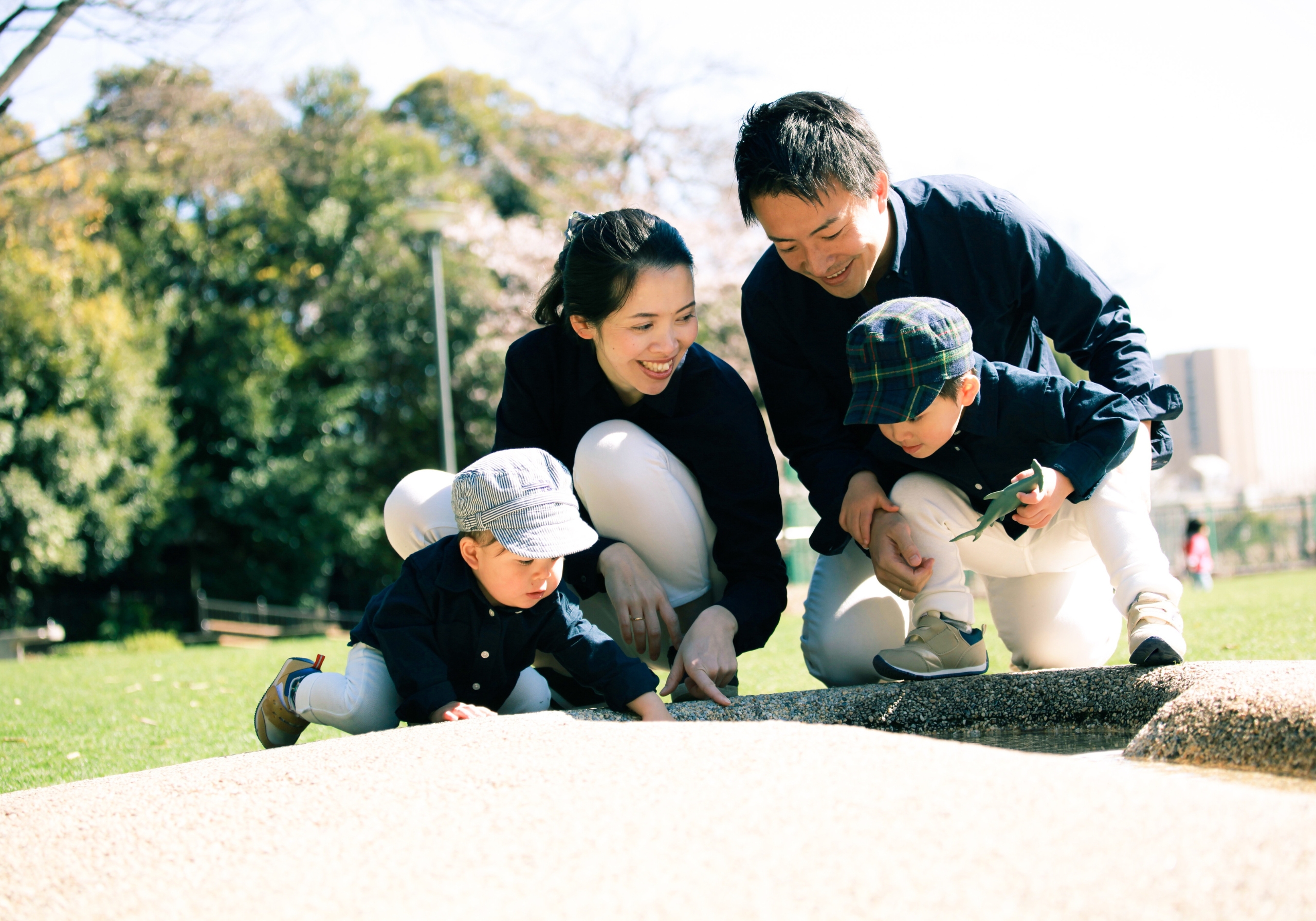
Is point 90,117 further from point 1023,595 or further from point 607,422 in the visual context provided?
point 1023,595

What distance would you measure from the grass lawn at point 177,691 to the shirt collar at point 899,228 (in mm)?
1479

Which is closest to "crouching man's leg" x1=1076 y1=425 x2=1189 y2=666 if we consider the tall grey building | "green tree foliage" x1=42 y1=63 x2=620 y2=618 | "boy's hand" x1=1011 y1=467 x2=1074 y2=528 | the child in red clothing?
"boy's hand" x1=1011 y1=467 x2=1074 y2=528

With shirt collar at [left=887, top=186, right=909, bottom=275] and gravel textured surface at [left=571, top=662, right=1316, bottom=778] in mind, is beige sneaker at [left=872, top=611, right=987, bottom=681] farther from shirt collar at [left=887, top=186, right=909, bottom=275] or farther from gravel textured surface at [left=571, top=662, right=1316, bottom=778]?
shirt collar at [left=887, top=186, right=909, bottom=275]

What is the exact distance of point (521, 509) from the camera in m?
2.51

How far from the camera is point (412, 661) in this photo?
254 cm

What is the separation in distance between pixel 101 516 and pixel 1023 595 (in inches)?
673

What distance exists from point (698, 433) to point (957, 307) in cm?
83

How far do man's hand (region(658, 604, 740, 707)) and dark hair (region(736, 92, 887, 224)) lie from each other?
3.71ft

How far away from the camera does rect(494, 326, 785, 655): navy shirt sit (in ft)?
10.0

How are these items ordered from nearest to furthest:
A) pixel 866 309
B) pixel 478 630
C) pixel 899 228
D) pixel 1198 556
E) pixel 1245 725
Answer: pixel 1245 725 < pixel 478 630 < pixel 899 228 < pixel 866 309 < pixel 1198 556

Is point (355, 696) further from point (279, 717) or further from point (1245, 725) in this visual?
point (1245, 725)

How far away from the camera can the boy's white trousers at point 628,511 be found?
9.87 feet

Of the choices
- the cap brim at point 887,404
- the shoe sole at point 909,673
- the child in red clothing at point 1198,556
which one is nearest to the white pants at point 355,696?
the shoe sole at point 909,673

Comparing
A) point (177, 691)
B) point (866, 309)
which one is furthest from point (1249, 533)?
point (866, 309)
